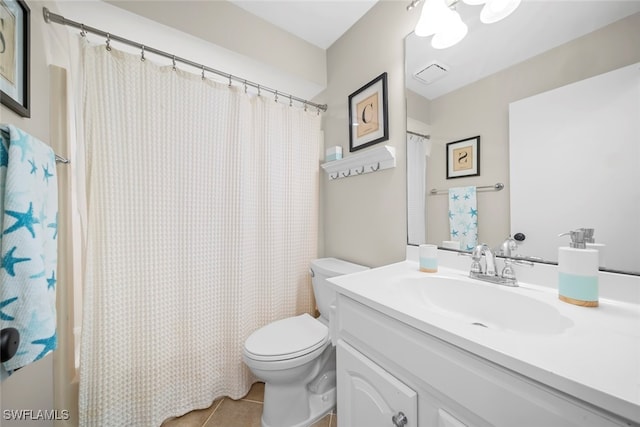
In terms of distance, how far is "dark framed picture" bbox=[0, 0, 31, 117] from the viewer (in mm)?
672

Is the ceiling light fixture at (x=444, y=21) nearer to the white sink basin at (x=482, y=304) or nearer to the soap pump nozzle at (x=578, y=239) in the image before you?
the soap pump nozzle at (x=578, y=239)

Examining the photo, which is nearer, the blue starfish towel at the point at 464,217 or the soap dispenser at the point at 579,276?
the soap dispenser at the point at 579,276

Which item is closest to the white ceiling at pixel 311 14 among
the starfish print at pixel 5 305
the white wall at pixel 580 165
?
the white wall at pixel 580 165

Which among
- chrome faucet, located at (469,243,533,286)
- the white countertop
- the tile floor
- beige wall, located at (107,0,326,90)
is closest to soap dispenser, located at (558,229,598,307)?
the white countertop

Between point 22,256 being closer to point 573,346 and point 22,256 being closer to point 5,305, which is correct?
point 5,305

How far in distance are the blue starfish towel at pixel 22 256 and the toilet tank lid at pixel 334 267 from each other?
42.7 inches

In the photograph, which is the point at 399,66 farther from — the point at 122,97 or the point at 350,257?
the point at 122,97

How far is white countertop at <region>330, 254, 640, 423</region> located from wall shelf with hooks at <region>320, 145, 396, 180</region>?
0.77m

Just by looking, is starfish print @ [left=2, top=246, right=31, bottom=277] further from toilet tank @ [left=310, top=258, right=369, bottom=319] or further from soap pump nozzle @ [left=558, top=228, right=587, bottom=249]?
soap pump nozzle @ [left=558, top=228, right=587, bottom=249]

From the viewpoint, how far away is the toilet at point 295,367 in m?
1.03

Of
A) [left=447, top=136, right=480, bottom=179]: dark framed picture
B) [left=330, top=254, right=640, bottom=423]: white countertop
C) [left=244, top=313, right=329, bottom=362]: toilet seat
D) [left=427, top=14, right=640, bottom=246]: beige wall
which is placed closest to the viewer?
[left=330, top=254, right=640, bottom=423]: white countertop

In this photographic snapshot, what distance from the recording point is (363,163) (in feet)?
4.44

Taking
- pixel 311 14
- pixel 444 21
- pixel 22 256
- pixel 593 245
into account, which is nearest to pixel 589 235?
pixel 593 245

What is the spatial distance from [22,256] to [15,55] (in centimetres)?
71
